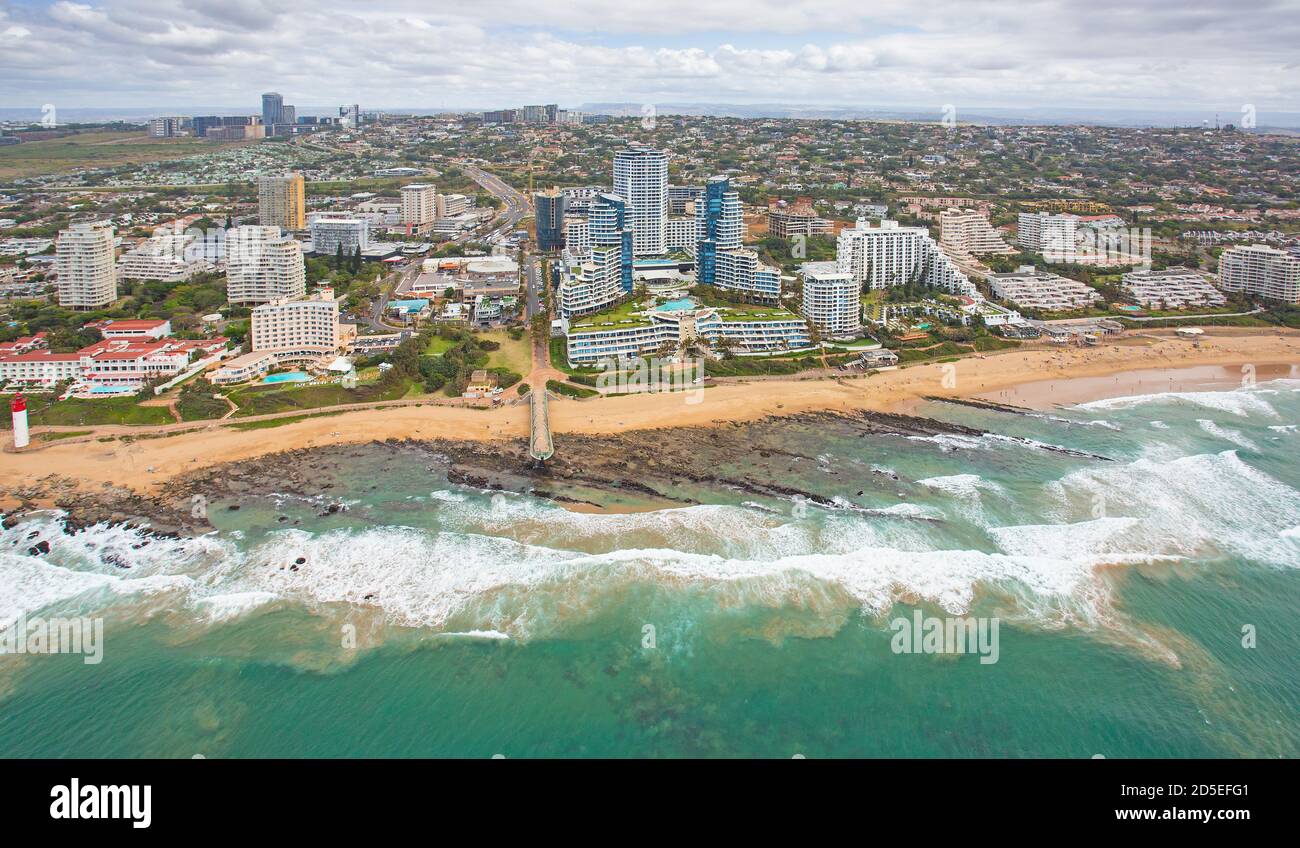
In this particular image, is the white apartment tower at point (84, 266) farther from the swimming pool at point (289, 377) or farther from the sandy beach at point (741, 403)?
the sandy beach at point (741, 403)

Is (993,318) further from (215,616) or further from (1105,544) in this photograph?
(215,616)

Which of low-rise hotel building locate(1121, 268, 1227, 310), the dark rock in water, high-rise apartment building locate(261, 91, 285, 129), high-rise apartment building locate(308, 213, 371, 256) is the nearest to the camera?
the dark rock in water

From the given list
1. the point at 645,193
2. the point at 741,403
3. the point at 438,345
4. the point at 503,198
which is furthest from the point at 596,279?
the point at 503,198

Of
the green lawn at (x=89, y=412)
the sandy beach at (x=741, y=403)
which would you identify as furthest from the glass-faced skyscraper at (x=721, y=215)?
the green lawn at (x=89, y=412)

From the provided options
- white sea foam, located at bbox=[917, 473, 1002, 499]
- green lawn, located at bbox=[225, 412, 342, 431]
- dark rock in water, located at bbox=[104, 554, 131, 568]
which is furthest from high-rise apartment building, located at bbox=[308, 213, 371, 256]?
white sea foam, located at bbox=[917, 473, 1002, 499]

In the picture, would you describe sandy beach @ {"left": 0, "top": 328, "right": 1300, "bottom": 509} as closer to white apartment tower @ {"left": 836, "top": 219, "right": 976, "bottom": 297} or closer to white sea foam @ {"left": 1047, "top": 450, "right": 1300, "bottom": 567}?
white sea foam @ {"left": 1047, "top": 450, "right": 1300, "bottom": 567}
